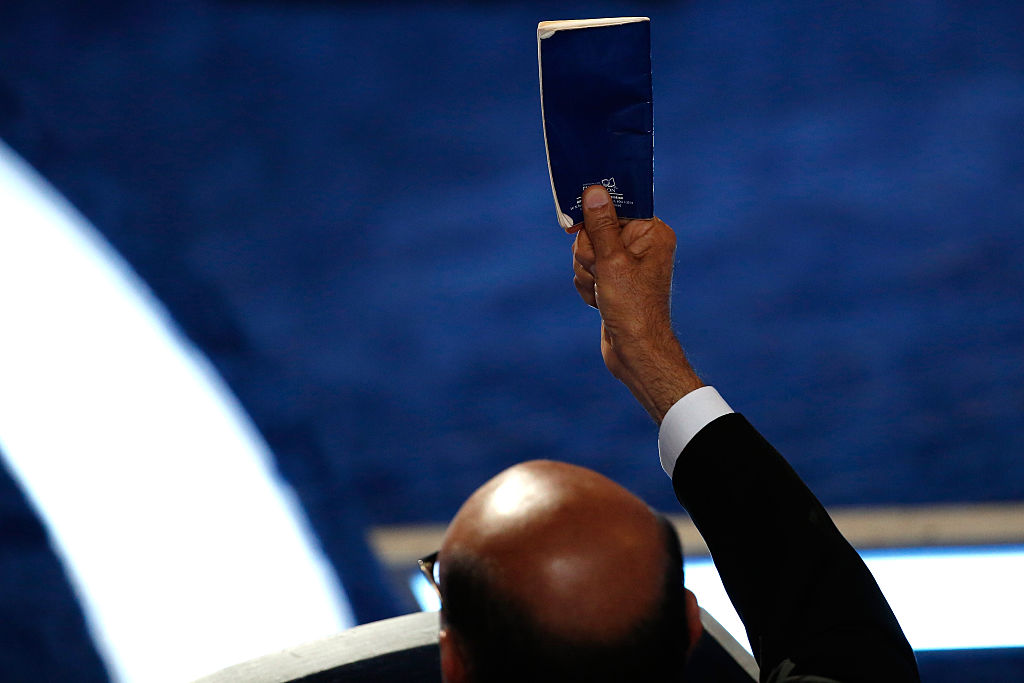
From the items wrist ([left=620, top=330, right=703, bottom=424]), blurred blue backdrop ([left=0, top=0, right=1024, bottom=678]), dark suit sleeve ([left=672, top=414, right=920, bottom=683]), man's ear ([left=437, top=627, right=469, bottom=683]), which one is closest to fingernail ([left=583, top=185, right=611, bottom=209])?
wrist ([left=620, top=330, right=703, bottom=424])

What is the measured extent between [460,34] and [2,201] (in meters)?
1.19

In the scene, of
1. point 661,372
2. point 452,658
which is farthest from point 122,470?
point 452,658

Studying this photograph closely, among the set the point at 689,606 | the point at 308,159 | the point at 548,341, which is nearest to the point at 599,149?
the point at 689,606

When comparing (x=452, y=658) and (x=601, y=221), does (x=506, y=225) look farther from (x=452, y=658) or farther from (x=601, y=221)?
(x=452, y=658)

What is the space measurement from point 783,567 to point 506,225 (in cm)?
147

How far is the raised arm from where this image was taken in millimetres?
833

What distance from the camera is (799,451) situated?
2.19 m

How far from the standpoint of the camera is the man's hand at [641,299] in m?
0.98

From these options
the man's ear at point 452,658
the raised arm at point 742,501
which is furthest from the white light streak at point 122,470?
the man's ear at point 452,658

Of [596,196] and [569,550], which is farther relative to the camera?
[596,196]

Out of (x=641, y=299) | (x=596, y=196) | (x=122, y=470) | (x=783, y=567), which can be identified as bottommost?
(x=122, y=470)

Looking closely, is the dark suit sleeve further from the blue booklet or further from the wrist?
the blue booklet

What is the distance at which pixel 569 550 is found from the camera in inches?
24.6

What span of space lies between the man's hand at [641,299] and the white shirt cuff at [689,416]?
1 centimetres
